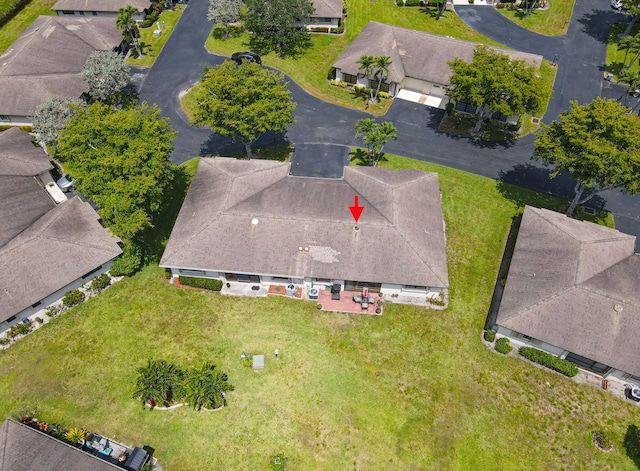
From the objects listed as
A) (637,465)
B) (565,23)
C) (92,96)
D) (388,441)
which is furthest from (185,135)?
(565,23)

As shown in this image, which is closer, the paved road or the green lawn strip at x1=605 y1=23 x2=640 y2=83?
the paved road

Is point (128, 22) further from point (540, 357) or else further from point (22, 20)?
point (540, 357)

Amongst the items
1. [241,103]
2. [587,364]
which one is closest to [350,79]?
[241,103]

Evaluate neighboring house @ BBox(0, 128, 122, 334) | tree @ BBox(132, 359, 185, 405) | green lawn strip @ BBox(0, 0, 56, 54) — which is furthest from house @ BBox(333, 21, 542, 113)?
green lawn strip @ BBox(0, 0, 56, 54)

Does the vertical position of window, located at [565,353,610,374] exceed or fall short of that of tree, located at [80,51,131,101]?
it falls short

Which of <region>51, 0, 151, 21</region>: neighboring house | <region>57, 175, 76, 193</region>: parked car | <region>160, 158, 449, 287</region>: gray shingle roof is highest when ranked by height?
<region>51, 0, 151, 21</region>: neighboring house

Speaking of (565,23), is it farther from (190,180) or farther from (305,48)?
(190,180)

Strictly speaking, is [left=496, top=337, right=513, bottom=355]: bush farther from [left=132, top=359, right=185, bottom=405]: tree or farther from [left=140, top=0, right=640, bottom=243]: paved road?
[left=132, top=359, right=185, bottom=405]: tree
